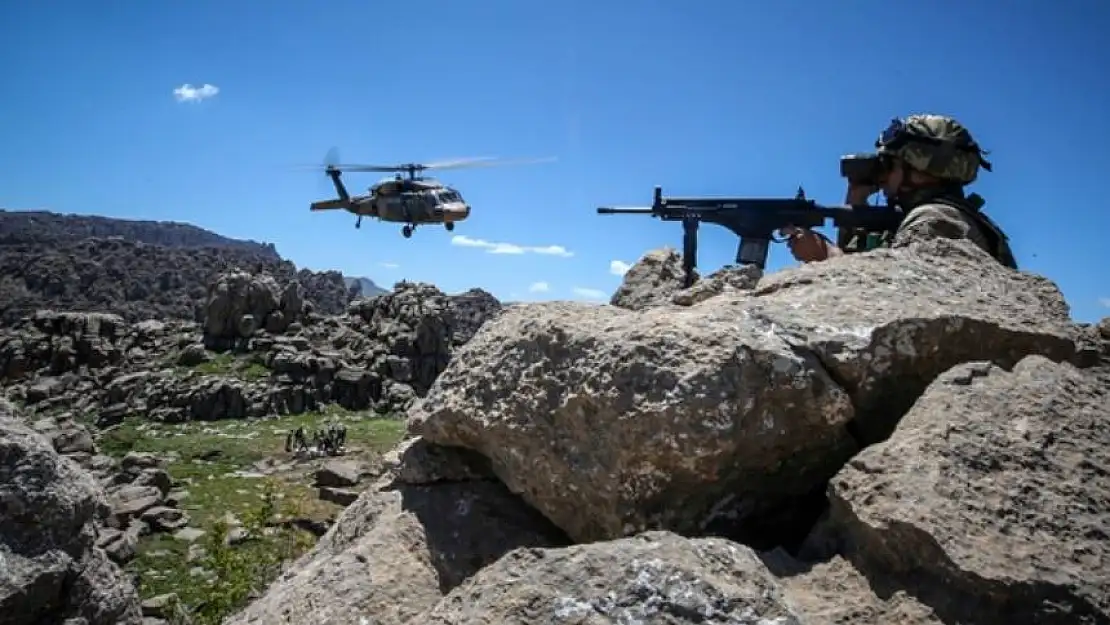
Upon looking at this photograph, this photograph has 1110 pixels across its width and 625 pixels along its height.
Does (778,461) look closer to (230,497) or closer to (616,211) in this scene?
(616,211)

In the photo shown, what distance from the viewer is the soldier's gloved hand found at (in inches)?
260

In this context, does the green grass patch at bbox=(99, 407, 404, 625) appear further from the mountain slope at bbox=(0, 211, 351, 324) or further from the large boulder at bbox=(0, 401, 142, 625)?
the mountain slope at bbox=(0, 211, 351, 324)

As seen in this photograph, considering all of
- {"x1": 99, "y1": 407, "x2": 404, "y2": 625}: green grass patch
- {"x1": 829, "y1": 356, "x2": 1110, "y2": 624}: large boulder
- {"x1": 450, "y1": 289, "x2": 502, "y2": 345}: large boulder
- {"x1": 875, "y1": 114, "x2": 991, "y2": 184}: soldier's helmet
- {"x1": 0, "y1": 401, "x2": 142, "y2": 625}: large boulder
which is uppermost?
{"x1": 450, "y1": 289, "x2": 502, "y2": 345}: large boulder

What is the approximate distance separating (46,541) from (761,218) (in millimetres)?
6719

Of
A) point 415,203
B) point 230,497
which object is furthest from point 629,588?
point 415,203

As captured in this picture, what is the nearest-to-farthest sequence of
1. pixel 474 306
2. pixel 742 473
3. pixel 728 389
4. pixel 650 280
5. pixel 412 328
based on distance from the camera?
pixel 728 389 → pixel 742 473 → pixel 650 280 → pixel 412 328 → pixel 474 306

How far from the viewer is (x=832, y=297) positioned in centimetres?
405

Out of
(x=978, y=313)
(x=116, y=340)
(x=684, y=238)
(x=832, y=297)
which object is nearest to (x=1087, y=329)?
(x=978, y=313)

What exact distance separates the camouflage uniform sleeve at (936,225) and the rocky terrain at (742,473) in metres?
0.62

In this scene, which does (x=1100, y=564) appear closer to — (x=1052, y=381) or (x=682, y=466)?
(x=1052, y=381)

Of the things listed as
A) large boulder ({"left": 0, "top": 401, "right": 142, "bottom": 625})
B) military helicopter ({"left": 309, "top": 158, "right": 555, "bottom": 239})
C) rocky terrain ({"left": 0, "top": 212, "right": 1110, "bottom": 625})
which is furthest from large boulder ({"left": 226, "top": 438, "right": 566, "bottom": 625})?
military helicopter ({"left": 309, "top": 158, "right": 555, "bottom": 239})

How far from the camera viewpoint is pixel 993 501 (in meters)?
2.97

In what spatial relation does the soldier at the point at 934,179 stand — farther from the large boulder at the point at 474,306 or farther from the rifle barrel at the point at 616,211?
the large boulder at the point at 474,306

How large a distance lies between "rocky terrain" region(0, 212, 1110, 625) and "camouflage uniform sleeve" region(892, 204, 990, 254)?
0.62 m
